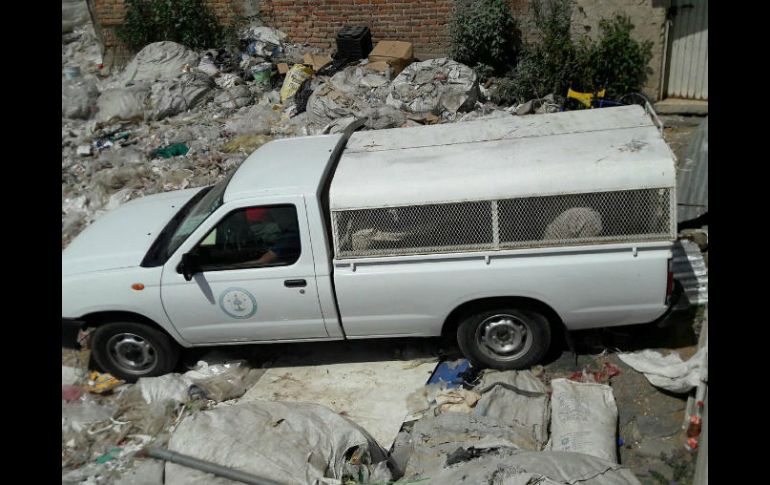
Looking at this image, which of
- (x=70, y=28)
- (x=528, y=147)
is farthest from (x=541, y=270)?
(x=70, y=28)

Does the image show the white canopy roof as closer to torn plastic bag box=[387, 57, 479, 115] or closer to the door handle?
the door handle

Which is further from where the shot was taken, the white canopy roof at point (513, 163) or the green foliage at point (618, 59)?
the green foliage at point (618, 59)

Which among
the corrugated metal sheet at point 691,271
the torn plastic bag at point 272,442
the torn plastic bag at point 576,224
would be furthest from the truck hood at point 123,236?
the corrugated metal sheet at point 691,271

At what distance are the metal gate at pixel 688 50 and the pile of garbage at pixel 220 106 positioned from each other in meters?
1.92

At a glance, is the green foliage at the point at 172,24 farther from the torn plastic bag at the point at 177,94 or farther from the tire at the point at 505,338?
the tire at the point at 505,338

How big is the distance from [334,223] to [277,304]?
0.86 metres

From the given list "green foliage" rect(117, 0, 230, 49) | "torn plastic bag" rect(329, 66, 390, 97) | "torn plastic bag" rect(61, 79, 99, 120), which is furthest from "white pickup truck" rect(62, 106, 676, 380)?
"green foliage" rect(117, 0, 230, 49)

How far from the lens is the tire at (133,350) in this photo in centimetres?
591

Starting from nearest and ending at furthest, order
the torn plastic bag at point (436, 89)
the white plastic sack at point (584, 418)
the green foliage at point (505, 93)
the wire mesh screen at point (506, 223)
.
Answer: the white plastic sack at point (584, 418) < the wire mesh screen at point (506, 223) < the torn plastic bag at point (436, 89) < the green foliage at point (505, 93)

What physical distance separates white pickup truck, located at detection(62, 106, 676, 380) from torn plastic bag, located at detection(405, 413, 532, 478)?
811 millimetres

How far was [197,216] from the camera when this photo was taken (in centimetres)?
581

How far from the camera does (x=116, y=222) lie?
6609 millimetres

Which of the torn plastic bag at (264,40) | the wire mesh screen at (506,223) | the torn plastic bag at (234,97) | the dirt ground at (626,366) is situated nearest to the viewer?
the dirt ground at (626,366)

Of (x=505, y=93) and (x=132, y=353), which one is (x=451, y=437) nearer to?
(x=132, y=353)
